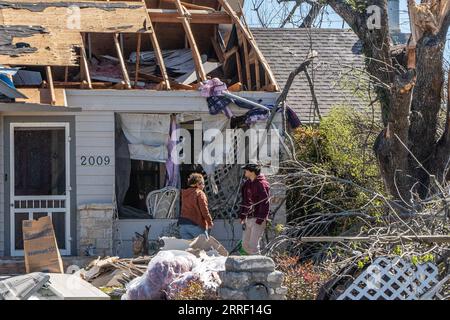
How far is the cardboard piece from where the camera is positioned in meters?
15.0

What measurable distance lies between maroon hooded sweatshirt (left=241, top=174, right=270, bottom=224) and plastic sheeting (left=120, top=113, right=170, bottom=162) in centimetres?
276

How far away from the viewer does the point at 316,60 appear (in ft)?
67.0

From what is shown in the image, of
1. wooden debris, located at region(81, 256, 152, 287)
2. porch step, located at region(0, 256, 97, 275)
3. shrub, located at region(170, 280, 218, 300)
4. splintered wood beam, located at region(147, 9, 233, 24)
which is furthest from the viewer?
splintered wood beam, located at region(147, 9, 233, 24)

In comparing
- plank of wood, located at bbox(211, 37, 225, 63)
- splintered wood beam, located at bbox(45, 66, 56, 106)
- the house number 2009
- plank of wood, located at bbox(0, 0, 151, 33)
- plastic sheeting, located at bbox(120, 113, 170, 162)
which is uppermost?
plank of wood, located at bbox(0, 0, 151, 33)

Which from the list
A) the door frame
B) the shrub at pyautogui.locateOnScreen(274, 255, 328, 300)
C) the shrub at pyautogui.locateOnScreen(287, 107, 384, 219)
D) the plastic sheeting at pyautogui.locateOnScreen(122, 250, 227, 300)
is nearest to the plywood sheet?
the door frame

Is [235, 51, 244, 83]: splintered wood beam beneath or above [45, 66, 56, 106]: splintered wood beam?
above

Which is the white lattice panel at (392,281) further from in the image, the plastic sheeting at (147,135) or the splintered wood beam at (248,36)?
the plastic sheeting at (147,135)

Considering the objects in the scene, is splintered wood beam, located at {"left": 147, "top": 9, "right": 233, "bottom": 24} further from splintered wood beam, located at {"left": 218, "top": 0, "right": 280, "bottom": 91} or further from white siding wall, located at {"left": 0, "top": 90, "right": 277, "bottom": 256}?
white siding wall, located at {"left": 0, "top": 90, "right": 277, "bottom": 256}

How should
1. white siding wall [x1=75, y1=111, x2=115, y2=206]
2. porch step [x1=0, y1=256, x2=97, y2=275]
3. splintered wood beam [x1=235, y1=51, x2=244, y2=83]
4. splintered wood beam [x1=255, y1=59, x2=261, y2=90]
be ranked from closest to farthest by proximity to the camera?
Answer: porch step [x1=0, y1=256, x2=97, y2=275], white siding wall [x1=75, y1=111, x2=115, y2=206], splintered wood beam [x1=255, y1=59, x2=261, y2=90], splintered wood beam [x1=235, y1=51, x2=244, y2=83]

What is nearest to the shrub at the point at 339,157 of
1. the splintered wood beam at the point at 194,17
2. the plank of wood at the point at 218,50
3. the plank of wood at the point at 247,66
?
the plank of wood at the point at 247,66

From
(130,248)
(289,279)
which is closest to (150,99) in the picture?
(130,248)

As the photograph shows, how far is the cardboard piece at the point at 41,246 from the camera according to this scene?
589 inches

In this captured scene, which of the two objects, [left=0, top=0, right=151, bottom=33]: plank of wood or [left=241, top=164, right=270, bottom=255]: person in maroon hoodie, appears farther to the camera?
[left=0, top=0, right=151, bottom=33]: plank of wood
